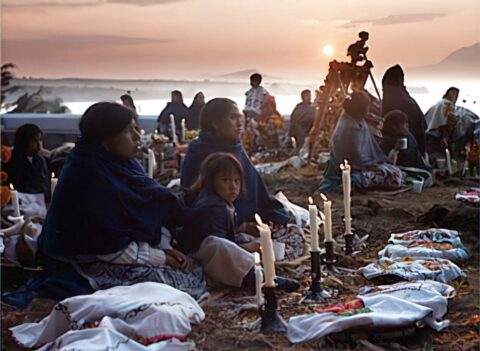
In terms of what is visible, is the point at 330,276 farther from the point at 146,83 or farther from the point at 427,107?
the point at 427,107

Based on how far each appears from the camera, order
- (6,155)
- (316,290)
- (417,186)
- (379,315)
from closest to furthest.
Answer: (379,315) → (316,290) → (6,155) → (417,186)

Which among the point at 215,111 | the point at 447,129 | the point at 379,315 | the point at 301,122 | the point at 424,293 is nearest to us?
the point at 379,315

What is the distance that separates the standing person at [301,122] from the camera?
19.7ft

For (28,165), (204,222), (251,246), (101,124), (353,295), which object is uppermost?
(101,124)

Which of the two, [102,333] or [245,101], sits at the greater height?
[245,101]

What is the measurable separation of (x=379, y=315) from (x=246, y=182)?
3.96 ft

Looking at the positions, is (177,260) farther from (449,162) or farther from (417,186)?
(449,162)

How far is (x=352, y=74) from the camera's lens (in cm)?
492

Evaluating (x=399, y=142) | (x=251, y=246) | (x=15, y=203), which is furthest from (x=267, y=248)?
(x=399, y=142)

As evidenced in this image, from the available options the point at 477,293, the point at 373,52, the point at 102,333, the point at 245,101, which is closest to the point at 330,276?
the point at 477,293

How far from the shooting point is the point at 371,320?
6.13 feet

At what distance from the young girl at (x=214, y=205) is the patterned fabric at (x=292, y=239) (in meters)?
0.32

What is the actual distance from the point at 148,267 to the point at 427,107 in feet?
11.0

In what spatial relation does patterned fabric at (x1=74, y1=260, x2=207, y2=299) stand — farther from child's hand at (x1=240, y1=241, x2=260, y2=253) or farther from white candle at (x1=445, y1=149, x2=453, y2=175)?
white candle at (x1=445, y1=149, x2=453, y2=175)
